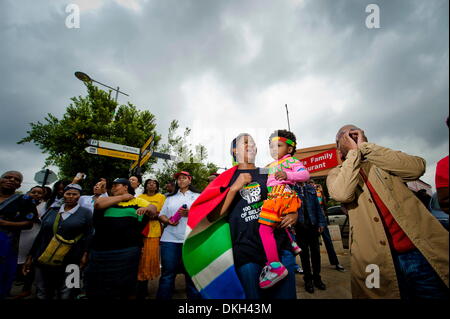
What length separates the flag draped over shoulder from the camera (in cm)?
140

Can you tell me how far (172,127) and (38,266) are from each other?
54.6 feet

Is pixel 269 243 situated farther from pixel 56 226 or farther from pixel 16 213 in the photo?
pixel 16 213

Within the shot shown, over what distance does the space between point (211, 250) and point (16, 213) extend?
11.0ft

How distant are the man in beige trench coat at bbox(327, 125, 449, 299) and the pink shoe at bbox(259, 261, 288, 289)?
63cm

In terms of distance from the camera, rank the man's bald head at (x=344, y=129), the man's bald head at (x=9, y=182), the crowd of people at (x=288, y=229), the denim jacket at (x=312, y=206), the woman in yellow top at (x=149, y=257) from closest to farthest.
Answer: the crowd of people at (x=288, y=229)
the man's bald head at (x=344, y=129)
the man's bald head at (x=9, y=182)
the woman in yellow top at (x=149, y=257)
the denim jacket at (x=312, y=206)

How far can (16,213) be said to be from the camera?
283cm

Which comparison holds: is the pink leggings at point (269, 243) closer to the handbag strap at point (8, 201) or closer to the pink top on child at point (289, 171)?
the pink top on child at point (289, 171)

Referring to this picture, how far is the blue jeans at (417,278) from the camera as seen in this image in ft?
4.09

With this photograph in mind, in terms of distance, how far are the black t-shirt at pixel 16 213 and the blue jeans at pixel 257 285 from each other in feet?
11.5

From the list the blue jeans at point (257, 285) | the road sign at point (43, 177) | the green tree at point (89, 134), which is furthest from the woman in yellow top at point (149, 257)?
the green tree at point (89, 134)

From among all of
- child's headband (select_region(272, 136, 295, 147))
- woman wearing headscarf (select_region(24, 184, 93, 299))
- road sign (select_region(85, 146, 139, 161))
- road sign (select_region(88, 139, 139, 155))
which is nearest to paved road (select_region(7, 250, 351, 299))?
woman wearing headscarf (select_region(24, 184, 93, 299))

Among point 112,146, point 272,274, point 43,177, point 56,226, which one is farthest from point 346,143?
point 43,177

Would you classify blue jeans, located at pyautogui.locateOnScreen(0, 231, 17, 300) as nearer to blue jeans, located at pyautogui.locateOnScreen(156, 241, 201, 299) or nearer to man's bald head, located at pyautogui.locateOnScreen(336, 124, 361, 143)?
blue jeans, located at pyautogui.locateOnScreen(156, 241, 201, 299)
